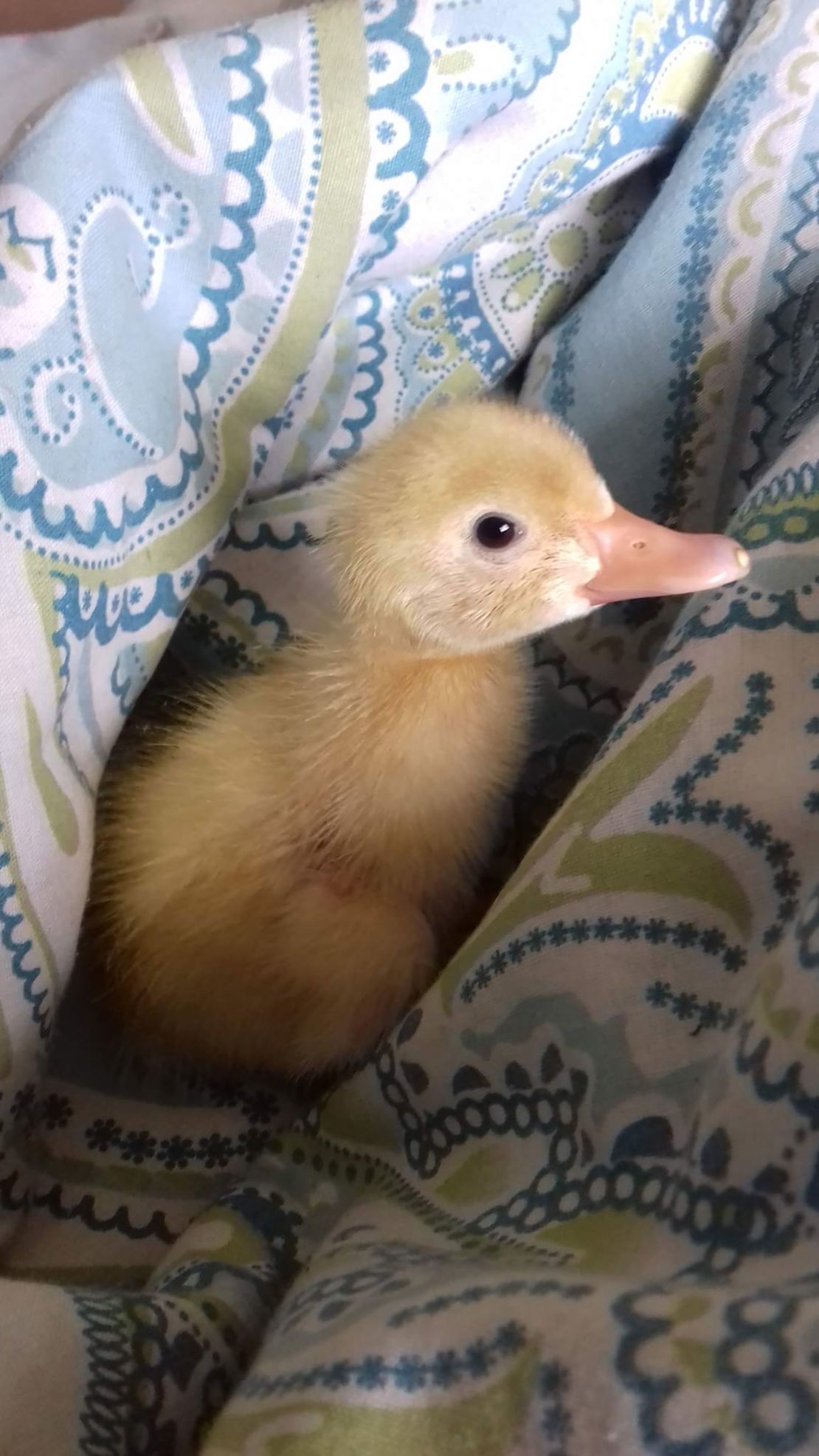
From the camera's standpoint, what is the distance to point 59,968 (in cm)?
55

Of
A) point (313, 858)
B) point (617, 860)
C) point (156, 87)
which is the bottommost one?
point (313, 858)

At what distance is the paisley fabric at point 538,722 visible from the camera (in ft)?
1.04

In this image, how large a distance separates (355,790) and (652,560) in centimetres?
23

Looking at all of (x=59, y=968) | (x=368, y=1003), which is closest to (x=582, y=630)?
(x=368, y=1003)

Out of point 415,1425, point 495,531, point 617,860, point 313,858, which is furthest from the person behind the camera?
point 313,858

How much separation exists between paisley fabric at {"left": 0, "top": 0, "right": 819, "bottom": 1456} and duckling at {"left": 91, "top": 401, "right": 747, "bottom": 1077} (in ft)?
0.19

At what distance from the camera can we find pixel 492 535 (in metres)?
0.55

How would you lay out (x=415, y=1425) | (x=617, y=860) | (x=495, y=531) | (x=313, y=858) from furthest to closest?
(x=313, y=858)
(x=495, y=531)
(x=617, y=860)
(x=415, y=1425)

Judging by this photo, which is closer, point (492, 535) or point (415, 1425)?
point (415, 1425)

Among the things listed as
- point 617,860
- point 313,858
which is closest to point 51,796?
point 313,858

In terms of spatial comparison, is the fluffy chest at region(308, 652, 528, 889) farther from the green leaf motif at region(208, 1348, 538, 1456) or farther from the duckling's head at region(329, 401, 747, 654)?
the green leaf motif at region(208, 1348, 538, 1456)

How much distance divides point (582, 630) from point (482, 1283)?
18.1 inches

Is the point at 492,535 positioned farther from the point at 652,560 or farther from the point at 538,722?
the point at 538,722

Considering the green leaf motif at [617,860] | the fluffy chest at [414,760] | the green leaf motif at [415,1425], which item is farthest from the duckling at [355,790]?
the green leaf motif at [415,1425]
